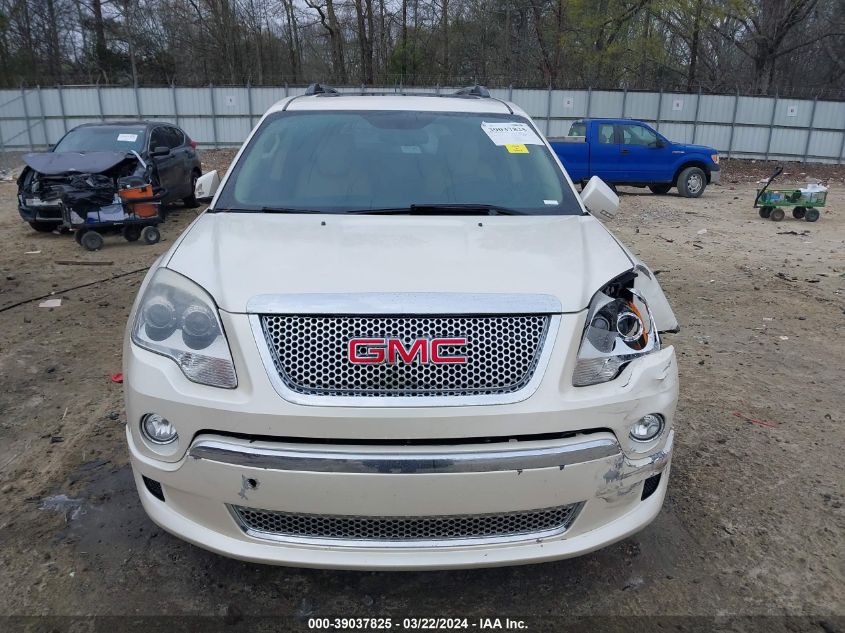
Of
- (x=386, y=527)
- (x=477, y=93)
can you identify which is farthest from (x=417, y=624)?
(x=477, y=93)

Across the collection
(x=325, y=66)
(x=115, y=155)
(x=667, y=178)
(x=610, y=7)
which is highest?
(x=610, y=7)

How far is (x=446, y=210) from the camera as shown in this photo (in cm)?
315

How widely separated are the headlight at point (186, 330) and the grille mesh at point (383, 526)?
470 mm

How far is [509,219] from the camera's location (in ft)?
10.0

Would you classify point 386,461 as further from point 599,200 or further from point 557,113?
point 557,113

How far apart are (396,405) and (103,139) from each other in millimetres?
→ 10312

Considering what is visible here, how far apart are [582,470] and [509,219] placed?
53.7 inches

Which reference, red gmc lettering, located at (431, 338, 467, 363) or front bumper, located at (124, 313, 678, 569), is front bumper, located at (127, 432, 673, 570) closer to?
front bumper, located at (124, 313, 678, 569)

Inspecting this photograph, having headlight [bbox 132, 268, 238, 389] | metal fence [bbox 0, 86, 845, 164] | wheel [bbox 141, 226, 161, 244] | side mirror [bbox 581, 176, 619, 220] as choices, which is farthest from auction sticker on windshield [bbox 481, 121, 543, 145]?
metal fence [bbox 0, 86, 845, 164]

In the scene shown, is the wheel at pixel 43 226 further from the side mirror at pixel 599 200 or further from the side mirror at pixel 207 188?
the side mirror at pixel 599 200

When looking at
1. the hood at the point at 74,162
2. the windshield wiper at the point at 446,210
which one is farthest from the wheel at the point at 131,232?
the windshield wiper at the point at 446,210

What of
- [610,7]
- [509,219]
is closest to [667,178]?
[509,219]

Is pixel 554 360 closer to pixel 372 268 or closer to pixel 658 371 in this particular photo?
pixel 658 371

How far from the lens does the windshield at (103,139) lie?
33.7 feet
